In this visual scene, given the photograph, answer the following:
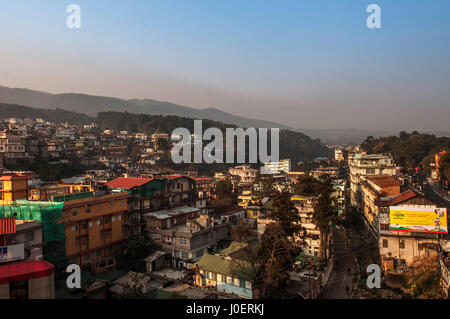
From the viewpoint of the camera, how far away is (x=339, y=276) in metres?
17.0

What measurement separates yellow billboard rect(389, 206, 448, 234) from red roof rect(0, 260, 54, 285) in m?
14.9

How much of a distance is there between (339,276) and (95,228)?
13294mm

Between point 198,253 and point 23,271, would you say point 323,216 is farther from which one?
point 23,271

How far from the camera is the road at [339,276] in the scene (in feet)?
49.1

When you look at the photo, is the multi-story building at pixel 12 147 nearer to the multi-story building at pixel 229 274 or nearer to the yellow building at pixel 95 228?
the yellow building at pixel 95 228

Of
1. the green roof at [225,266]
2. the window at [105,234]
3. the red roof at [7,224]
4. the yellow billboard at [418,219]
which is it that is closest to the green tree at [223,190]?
the window at [105,234]

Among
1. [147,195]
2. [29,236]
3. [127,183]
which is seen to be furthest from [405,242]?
[127,183]

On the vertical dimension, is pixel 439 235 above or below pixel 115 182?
below

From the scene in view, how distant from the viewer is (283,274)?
45.7ft

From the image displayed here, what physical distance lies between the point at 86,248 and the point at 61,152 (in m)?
35.3

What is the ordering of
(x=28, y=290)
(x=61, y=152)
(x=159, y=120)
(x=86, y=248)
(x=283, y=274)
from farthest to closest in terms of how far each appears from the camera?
(x=159, y=120) < (x=61, y=152) < (x=86, y=248) < (x=283, y=274) < (x=28, y=290)

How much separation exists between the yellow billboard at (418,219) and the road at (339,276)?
11.4 feet
